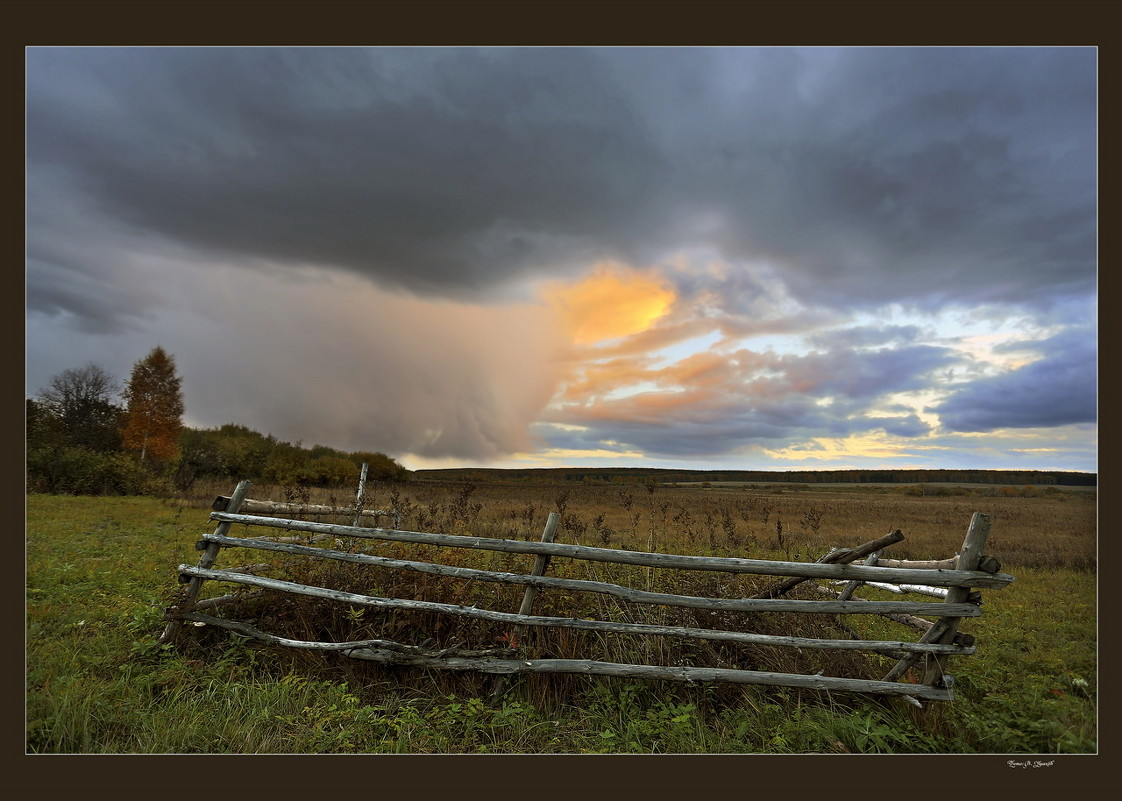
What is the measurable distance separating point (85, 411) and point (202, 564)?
25.1 metres

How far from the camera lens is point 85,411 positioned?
23344 millimetres

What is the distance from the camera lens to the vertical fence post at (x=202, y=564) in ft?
17.1

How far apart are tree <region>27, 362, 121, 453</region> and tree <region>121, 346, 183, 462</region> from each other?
0.64 metres

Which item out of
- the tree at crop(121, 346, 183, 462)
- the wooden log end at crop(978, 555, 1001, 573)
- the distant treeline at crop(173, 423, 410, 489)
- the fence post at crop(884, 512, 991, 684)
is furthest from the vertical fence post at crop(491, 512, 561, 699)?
the tree at crop(121, 346, 183, 462)

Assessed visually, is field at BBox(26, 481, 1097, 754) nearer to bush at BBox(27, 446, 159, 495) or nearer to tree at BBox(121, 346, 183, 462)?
bush at BBox(27, 446, 159, 495)

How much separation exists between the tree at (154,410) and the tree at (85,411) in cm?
64

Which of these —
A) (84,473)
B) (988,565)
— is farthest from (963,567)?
(84,473)

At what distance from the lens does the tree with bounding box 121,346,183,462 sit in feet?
80.9

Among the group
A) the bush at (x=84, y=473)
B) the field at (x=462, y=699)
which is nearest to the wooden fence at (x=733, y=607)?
the field at (x=462, y=699)

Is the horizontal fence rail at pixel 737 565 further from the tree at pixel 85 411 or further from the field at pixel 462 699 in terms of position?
the tree at pixel 85 411

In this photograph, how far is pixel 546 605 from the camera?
499 cm

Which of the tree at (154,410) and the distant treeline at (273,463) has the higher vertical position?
the tree at (154,410)
